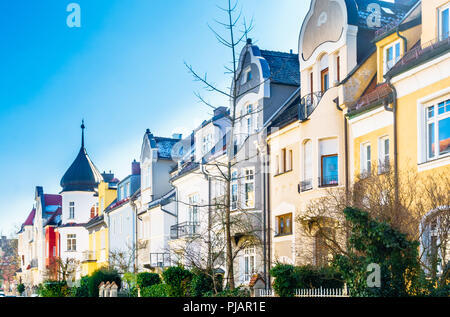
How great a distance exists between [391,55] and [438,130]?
4514 mm

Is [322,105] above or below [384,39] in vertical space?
below

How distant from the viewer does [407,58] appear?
63.7 feet

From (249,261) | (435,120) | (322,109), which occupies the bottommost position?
(249,261)

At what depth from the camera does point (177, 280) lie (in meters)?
26.0

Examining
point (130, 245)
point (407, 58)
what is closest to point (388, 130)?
point (407, 58)

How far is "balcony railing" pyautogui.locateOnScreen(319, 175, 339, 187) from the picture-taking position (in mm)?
23047

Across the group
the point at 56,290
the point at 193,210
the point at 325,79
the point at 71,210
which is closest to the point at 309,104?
the point at 325,79

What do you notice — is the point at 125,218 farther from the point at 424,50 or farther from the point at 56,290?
the point at 424,50

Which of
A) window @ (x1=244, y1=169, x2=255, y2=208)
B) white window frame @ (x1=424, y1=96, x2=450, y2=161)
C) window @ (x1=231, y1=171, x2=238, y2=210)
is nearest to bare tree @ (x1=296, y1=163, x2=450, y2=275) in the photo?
white window frame @ (x1=424, y1=96, x2=450, y2=161)

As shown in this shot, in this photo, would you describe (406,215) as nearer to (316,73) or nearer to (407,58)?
(407,58)

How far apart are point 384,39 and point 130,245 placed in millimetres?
31395

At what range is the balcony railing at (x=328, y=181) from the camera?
2305 cm

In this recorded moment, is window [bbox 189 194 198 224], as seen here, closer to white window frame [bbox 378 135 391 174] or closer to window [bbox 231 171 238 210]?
window [bbox 231 171 238 210]
